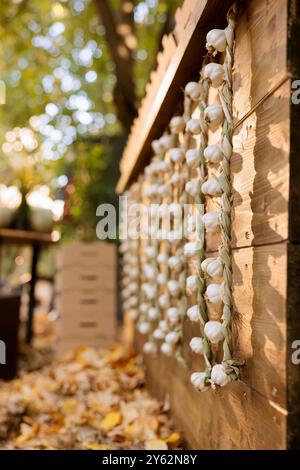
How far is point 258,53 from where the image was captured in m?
1.24

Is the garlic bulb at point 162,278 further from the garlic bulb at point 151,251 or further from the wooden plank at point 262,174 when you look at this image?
the wooden plank at point 262,174

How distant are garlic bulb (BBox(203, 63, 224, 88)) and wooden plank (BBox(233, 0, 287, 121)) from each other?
0.04m

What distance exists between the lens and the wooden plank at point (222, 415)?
115cm

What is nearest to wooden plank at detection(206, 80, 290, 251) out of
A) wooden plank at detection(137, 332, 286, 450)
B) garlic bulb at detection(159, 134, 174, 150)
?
wooden plank at detection(137, 332, 286, 450)

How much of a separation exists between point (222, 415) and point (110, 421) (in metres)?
1.01

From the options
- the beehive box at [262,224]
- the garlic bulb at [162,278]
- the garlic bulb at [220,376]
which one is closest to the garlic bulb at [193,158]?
the beehive box at [262,224]

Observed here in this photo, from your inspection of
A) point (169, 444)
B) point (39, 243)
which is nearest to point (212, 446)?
point (169, 444)

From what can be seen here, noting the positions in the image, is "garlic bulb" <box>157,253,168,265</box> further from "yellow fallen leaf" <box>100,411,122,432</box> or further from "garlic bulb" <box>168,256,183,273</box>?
"yellow fallen leaf" <box>100,411,122,432</box>

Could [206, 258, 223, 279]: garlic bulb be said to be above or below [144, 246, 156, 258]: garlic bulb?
below


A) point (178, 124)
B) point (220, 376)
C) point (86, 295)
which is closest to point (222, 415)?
point (220, 376)

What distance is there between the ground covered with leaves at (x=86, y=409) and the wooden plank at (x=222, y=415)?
0.10 metres

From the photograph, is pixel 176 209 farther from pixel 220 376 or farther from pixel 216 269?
pixel 220 376

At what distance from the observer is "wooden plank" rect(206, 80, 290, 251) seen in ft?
3.54

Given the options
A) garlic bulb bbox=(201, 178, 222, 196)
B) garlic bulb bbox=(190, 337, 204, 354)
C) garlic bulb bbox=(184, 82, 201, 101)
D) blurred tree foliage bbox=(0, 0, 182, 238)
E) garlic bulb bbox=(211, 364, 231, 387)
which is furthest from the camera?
blurred tree foliage bbox=(0, 0, 182, 238)
